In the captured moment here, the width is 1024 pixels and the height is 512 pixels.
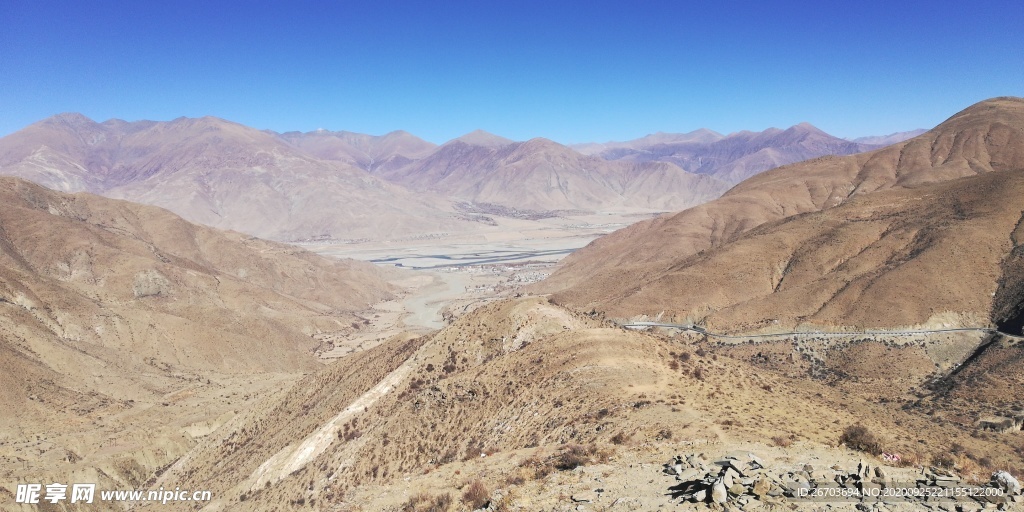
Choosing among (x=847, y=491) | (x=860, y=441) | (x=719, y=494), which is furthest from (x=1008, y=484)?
(x=719, y=494)

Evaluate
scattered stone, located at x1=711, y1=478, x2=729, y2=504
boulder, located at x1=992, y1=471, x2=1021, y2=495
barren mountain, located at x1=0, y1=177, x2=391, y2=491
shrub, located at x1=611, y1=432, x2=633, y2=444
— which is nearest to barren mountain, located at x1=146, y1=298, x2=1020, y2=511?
shrub, located at x1=611, y1=432, x2=633, y2=444

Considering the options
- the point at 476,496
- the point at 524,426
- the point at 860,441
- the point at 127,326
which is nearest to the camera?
the point at 476,496

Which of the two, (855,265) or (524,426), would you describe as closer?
(524,426)

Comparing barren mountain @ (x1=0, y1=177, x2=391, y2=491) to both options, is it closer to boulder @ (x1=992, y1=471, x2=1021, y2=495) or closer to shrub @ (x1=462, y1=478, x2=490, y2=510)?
shrub @ (x1=462, y1=478, x2=490, y2=510)

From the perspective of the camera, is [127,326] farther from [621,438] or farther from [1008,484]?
[1008,484]

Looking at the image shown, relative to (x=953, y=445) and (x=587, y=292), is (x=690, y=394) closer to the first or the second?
(x=953, y=445)

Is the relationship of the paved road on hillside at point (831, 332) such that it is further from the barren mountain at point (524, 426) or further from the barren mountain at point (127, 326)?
the barren mountain at point (127, 326)
